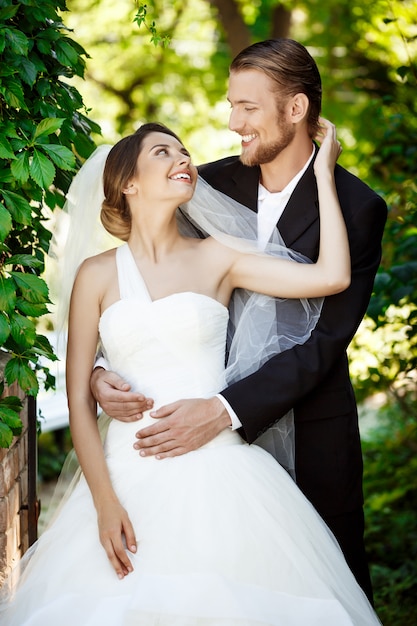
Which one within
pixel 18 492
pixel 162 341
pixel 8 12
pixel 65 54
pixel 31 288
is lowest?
pixel 18 492

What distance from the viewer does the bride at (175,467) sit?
2365 millimetres

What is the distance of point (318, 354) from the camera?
2967 millimetres

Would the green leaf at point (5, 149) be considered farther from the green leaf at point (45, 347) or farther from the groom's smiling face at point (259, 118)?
the groom's smiling face at point (259, 118)

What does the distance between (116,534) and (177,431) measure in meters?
0.37

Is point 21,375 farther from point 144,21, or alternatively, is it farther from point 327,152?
point 327,152

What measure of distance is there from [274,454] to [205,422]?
1.64 feet

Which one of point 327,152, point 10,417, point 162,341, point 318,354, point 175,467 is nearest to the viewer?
point 10,417

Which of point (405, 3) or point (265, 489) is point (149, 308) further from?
point (405, 3)

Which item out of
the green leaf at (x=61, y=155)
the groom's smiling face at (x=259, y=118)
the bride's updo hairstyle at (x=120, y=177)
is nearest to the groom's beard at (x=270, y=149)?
the groom's smiling face at (x=259, y=118)

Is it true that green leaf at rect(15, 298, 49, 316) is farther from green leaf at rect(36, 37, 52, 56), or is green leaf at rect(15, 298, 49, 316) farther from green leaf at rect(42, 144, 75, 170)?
green leaf at rect(36, 37, 52, 56)

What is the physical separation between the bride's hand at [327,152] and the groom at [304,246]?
11 centimetres

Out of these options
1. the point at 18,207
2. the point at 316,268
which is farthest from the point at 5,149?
the point at 316,268

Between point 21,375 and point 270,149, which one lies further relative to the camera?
point 270,149

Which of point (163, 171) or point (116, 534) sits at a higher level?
point (163, 171)
